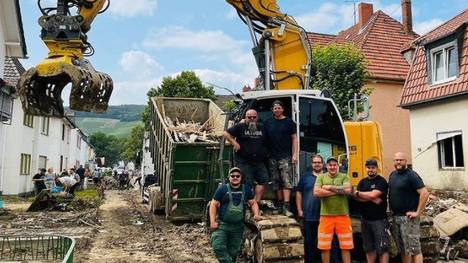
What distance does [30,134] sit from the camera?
977 inches

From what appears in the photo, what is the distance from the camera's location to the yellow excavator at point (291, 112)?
6008 millimetres

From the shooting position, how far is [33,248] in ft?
26.0

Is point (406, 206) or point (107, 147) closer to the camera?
point (406, 206)

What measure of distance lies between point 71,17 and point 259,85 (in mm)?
3438

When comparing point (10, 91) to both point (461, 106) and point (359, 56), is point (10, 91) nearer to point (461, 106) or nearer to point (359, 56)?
point (359, 56)

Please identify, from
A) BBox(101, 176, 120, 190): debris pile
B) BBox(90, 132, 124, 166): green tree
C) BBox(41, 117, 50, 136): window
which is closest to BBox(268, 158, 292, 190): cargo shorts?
BBox(41, 117, 50, 136): window

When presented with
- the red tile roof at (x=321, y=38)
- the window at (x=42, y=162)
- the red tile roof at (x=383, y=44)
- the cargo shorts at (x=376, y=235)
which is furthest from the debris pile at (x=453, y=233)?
the window at (x=42, y=162)

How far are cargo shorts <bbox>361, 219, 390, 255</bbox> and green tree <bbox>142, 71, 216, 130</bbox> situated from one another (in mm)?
26229

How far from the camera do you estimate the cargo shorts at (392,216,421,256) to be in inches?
245

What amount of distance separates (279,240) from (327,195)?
0.86 meters

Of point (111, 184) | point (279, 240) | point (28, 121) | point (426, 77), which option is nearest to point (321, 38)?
point (426, 77)

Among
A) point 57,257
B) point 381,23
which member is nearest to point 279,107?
point 57,257

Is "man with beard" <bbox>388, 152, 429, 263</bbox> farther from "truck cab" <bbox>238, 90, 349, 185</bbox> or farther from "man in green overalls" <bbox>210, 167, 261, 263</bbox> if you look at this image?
"man in green overalls" <bbox>210, 167, 261, 263</bbox>

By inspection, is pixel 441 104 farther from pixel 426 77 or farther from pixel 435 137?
pixel 426 77
